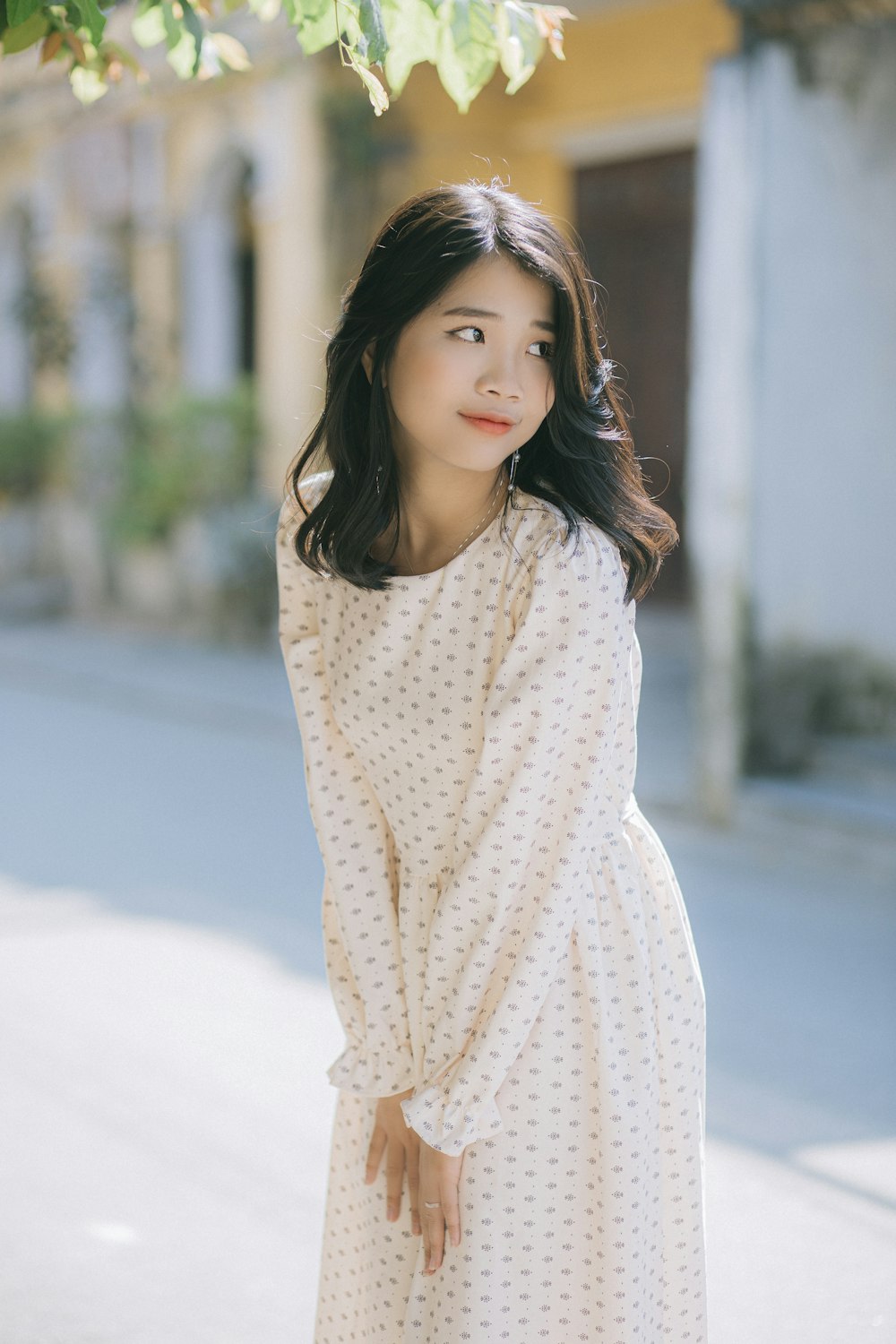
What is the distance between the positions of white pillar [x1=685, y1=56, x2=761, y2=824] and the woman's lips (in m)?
4.50

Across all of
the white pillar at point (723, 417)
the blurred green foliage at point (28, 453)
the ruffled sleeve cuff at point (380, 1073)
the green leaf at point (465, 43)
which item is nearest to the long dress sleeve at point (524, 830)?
the ruffled sleeve cuff at point (380, 1073)

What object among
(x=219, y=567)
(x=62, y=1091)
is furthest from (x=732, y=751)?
(x=219, y=567)

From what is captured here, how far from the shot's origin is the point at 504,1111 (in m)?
1.88

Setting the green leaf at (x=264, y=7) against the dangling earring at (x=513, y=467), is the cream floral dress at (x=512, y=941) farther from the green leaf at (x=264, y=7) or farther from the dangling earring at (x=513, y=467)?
the green leaf at (x=264, y=7)

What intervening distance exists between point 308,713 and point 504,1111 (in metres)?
0.57

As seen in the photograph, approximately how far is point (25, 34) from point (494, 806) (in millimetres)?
1403

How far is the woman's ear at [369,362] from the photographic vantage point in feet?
6.51

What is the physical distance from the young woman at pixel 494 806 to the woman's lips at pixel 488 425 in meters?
0.01

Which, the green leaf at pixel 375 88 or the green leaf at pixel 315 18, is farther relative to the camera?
the green leaf at pixel 315 18

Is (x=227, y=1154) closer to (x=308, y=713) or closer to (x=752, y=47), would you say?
(x=308, y=713)

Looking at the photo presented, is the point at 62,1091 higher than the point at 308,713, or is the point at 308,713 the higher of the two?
the point at 308,713

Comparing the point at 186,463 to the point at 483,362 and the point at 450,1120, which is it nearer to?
the point at 483,362

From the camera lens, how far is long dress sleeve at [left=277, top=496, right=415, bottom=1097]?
195 cm

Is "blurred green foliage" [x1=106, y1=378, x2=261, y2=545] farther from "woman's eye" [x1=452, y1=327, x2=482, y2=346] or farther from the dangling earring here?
"woman's eye" [x1=452, y1=327, x2=482, y2=346]
